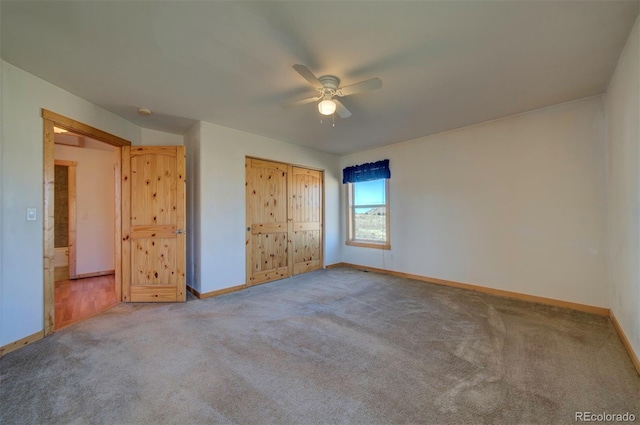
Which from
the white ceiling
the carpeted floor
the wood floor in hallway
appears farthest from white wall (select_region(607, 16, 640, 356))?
the wood floor in hallway

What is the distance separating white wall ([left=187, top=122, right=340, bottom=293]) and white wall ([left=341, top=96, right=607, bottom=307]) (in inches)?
108

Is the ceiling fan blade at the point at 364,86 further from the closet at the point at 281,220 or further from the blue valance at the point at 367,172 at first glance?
the blue valance at the point at 367,172

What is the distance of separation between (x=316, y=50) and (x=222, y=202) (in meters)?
2.67

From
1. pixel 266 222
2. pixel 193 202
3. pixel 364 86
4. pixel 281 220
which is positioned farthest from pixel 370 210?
pixel 364 86

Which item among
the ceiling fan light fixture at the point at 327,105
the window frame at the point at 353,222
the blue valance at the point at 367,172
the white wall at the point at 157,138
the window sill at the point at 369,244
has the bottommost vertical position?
the window sill at the point at 369,244

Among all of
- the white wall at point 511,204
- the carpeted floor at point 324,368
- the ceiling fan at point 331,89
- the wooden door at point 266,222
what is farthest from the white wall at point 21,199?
the white wall at point 511,204

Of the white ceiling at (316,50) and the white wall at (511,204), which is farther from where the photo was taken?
the white wall at (511,204)

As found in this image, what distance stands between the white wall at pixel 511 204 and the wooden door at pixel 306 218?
155 centimetres

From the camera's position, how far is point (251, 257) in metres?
4.46

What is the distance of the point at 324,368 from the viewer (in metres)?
2.08

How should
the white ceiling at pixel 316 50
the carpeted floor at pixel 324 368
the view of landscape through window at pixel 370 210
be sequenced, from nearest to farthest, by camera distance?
the carpeted floor at pixel 324 368
the white ceiling at pixel 316 50
the view of landscape through window at pixel 370 210

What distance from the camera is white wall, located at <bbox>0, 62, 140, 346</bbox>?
2.36 m

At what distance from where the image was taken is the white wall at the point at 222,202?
12.7ft

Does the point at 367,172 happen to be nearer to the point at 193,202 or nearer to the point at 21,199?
the point at 193,202
